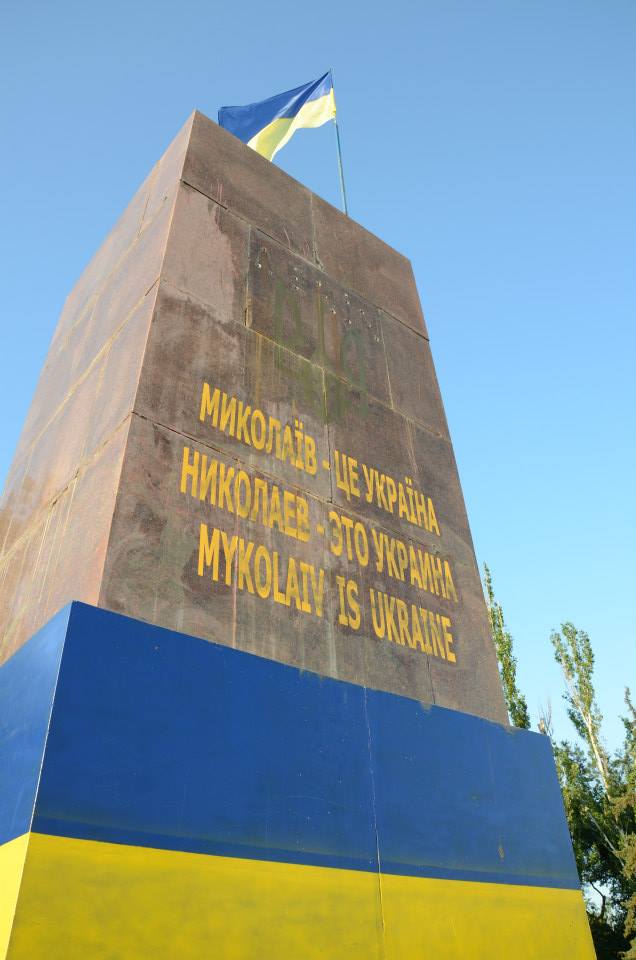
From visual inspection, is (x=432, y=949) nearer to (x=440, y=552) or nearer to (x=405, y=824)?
(x=405, y=824)

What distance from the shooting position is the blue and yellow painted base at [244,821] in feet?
12.4

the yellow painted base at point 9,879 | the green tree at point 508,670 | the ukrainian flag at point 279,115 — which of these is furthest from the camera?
the green tree at point 508,670

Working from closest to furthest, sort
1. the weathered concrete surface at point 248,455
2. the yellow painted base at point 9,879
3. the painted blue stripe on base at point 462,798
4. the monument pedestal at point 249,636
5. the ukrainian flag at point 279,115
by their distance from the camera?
the yellow painted base at point 9,879
the monument pedestal at point 249,636
the painted blue stripe on base at point 462,798
the weathered concrete surface at point 248,455
the ukrainian flag at point 279,115

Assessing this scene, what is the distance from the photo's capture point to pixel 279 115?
12.8 meters

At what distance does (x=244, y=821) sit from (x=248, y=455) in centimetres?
316

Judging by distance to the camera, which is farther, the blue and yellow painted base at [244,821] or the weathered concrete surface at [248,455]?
the weathered concrete surface at [248,455]

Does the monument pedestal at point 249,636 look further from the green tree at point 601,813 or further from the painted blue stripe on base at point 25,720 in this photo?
the green tree at point 601,813

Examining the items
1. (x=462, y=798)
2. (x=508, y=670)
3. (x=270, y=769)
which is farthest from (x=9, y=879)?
(x=508, y=670)

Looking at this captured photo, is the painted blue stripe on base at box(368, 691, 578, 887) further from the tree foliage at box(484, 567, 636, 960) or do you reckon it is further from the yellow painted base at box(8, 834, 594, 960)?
the tree foliage at box(484, 567, 636, 960)

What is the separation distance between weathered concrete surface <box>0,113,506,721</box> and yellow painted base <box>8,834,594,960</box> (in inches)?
62.5

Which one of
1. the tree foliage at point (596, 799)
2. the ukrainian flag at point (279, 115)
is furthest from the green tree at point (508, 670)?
the ukrainian flag at point (279, 115)

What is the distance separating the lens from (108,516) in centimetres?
545

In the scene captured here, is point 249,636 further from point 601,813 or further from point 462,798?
point 601,813

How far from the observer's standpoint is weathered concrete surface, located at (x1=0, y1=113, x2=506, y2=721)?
576 centimetres
